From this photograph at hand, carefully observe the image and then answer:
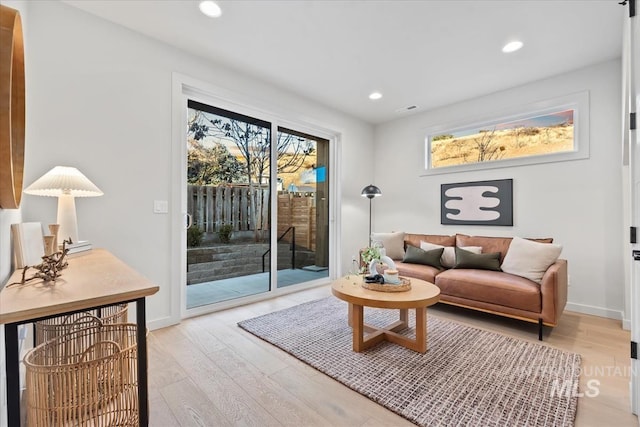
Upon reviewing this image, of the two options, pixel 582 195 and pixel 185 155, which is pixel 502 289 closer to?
pixel 582 195

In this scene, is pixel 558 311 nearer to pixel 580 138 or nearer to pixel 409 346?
pixel 409 346

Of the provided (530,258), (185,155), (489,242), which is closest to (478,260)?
(489,242)

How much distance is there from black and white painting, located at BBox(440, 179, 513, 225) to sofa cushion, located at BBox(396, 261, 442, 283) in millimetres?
1049

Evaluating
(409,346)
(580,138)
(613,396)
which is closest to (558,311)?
(613,396)

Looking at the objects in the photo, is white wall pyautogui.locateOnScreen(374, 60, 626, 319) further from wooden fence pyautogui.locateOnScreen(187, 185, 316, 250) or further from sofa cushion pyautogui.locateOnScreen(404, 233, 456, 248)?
wooden fence pyautogui.locateOnScreen(187, 185, 316, 250)

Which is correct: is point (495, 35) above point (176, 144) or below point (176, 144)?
above

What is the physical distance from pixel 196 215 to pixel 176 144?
79cm

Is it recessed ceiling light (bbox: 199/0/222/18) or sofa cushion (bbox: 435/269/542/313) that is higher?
recessed ceiling light (bbox: 199/0/222/18)

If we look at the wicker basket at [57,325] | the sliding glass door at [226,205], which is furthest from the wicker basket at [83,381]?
the sliding glass door at [226,205]

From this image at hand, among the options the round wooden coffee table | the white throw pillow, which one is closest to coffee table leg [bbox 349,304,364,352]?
the round wooden coffee table

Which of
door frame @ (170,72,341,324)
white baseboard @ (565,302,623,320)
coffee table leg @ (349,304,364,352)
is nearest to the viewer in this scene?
coffee table leg @ (349,304,364,352)

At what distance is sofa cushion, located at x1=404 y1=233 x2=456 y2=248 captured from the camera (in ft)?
12.5

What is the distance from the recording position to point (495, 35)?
2.63 metres

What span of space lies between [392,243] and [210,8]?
10.8 ft
